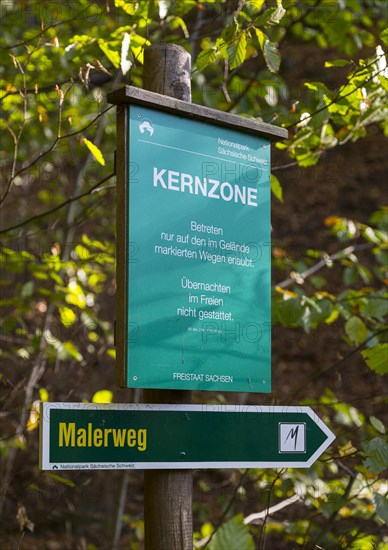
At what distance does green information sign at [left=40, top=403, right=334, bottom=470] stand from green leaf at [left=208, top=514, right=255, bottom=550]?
4.12ft

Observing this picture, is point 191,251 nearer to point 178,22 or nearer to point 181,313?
point 181,313

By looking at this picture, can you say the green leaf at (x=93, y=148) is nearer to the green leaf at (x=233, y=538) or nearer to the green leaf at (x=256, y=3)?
the green leaf at (x=256, y=3)

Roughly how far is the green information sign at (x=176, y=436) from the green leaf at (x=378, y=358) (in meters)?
0.61

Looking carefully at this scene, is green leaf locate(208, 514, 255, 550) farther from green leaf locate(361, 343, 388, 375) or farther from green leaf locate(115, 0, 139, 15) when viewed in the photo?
green leaf locate(115, 0, 139, 15)

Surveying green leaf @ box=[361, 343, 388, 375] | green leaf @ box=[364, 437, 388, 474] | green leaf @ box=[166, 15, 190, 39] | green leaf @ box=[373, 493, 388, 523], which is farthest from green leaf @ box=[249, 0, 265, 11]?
green leaf @ box=[373, 493, 388, 523]

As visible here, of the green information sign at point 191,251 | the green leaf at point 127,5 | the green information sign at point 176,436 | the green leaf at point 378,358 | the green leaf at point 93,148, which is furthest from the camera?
the green leaf at point 378,358

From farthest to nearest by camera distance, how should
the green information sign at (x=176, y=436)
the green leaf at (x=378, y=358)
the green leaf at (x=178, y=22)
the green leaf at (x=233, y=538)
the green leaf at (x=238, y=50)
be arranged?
the green leaf at (x=178, y=22) → the green leaf at (x=378, y=358) → the green leaf at (x=238, y=50) → the green information sign at (x=176, y=436) → the green leaf at (x=233, y=538)

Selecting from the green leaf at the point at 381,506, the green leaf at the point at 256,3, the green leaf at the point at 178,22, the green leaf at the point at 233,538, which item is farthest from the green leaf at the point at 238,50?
the green leaf at the point at 233,538

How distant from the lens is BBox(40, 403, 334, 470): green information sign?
2.08 m

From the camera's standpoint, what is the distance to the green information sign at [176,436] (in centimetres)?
208

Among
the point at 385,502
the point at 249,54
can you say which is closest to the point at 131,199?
the point at 385,502

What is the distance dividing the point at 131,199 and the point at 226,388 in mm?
598

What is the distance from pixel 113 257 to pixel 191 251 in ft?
6.26

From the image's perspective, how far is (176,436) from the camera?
225 cm
